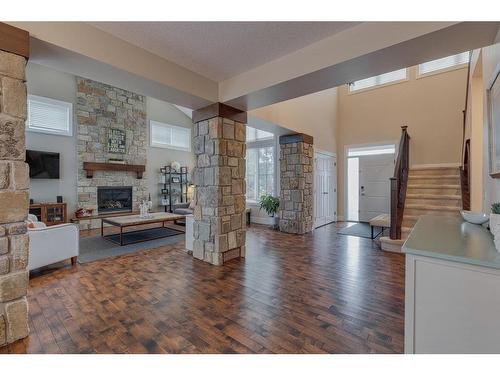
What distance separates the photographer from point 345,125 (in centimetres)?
706

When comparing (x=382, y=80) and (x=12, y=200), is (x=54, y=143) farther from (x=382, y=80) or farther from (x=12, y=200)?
(x=382, y=80)

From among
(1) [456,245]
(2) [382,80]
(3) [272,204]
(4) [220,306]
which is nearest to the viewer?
(1) [456,245]

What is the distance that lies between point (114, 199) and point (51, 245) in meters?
3.71

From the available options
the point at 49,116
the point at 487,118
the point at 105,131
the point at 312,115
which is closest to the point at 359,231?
the point at 312,115

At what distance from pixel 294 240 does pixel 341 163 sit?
3471 millimetres

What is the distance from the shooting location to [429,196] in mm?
4457

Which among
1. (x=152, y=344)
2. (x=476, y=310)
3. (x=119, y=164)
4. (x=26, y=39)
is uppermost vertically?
(x=26, y=39)

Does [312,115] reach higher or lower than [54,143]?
higher

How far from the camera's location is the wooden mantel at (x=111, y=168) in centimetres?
590

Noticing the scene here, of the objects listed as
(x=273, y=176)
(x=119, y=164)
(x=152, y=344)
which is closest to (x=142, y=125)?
(x=119, y=164)

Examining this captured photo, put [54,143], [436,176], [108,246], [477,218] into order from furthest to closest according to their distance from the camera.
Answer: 1. [54,143]
2. [436,176]
3. [108,246]
4. [477,218]

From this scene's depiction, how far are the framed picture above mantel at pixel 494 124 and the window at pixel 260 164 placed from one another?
4.72 meters
